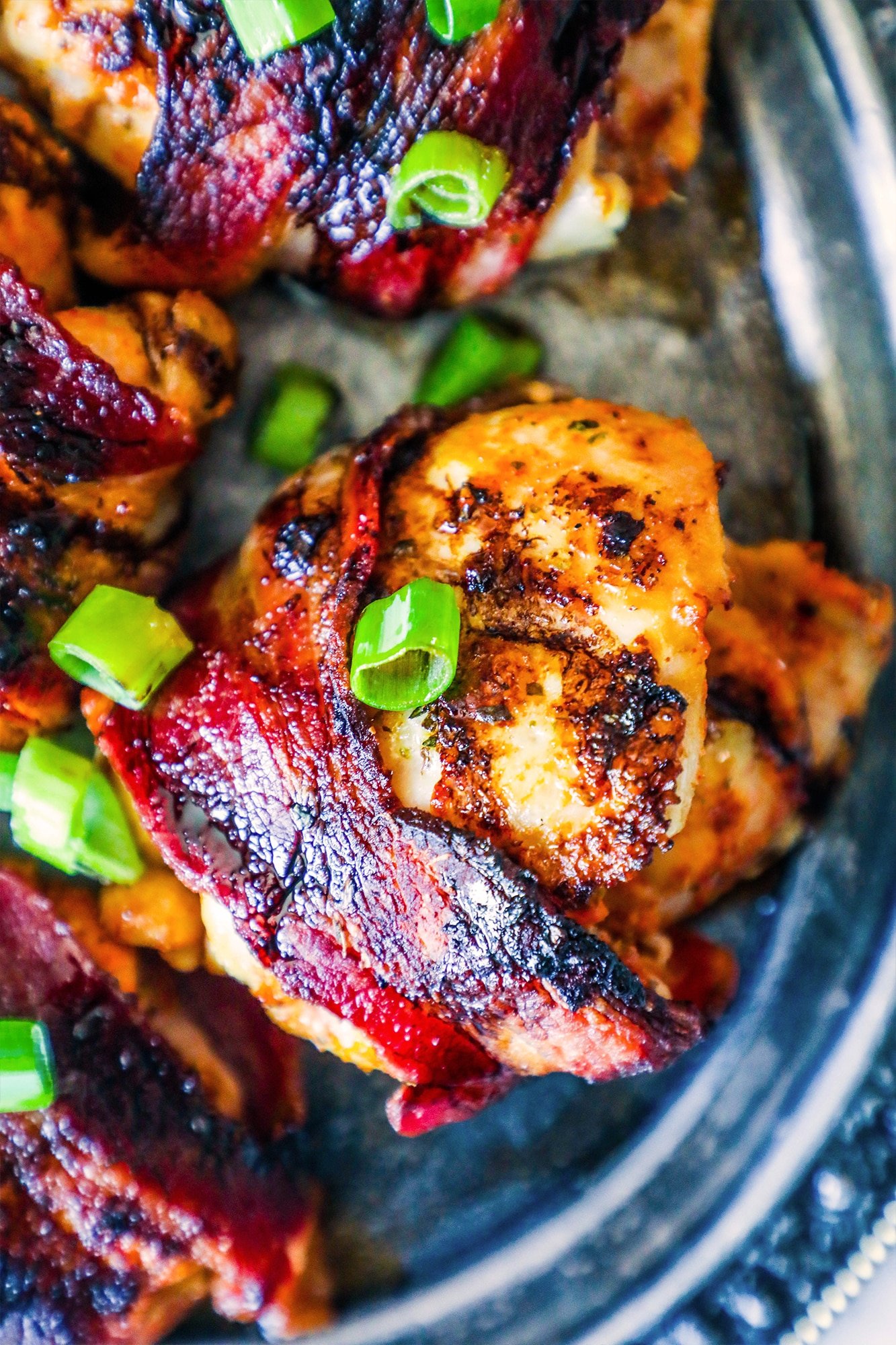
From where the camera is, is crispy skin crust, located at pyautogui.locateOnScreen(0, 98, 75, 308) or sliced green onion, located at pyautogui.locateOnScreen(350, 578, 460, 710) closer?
sliced green onion, located at pyautogui.locateOnScreen(350, 578, 460, 710)

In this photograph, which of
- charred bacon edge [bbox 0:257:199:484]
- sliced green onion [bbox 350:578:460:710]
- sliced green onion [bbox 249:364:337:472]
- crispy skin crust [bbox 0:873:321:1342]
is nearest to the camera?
sliced green onion [bbox 350:578:460:710]

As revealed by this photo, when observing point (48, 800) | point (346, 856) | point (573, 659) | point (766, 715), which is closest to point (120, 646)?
point (48, 800)

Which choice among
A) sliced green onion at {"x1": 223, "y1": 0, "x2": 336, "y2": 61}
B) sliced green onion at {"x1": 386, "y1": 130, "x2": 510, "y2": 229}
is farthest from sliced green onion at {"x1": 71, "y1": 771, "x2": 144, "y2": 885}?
sliced green onion at {"x1": 223, "y1": 0, "x2": 336, "y2": 61}

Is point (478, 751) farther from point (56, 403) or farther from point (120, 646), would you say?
point (56, 403)

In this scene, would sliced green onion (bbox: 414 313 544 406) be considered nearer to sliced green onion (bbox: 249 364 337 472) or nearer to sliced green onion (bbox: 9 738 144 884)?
sliced green onion (bbox: 249 364 337 472)

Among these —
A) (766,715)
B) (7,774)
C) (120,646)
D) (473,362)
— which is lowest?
(7,774)

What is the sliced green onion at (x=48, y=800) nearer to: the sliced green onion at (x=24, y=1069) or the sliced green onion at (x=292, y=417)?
the sliced green onion at (x=24, y=1069)
